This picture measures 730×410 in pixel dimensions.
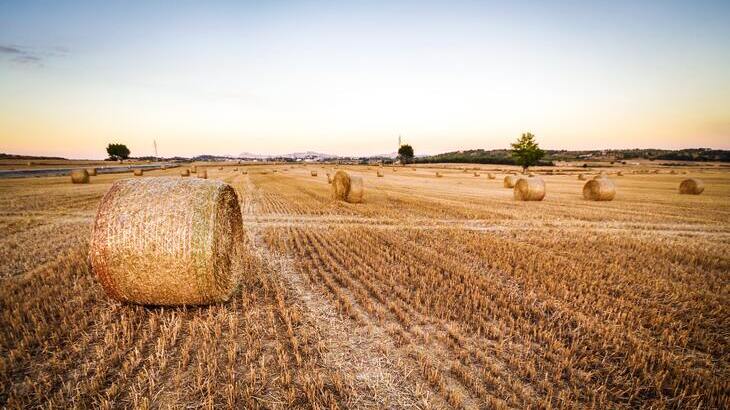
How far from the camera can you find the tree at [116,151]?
391 ft

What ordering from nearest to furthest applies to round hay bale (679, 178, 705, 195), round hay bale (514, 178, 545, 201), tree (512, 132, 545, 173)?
round hay bale (514, 178, 545, 201)
round hay bale (679, 178, 705, 195)
tree (512, 132, 545, 173)

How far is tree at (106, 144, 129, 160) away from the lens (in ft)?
391

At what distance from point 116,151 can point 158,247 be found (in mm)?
143362

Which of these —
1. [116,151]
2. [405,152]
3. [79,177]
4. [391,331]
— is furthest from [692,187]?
[116,151]

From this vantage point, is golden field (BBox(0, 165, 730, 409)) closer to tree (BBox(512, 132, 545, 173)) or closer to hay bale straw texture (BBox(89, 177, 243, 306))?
hay bale straw texture (BBox(89, 177, 243, 306))

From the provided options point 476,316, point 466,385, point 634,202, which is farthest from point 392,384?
point 634,202

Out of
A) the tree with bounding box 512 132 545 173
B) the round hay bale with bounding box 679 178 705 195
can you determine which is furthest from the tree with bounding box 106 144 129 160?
the round hay bale with bounding box 679 178 705 195

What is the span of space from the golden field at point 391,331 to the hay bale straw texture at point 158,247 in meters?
0.36

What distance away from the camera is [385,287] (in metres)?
6.63

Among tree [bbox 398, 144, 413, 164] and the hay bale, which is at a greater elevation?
tree [bbox 398, 144, 413, 164]

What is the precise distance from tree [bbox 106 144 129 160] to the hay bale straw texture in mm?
142296

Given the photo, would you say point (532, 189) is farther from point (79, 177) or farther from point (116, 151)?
point (116, 151)

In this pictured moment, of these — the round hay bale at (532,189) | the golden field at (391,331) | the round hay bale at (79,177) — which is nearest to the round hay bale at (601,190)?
the round hay bale at (532,189)

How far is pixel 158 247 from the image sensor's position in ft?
17.4
